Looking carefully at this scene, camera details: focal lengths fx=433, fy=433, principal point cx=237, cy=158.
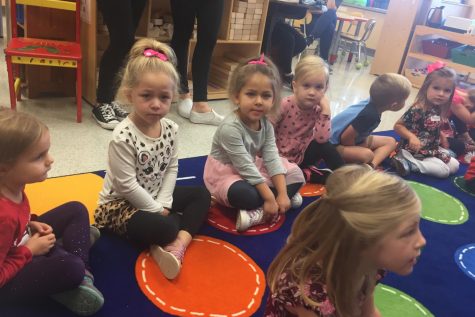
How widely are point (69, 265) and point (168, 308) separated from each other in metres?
0.28

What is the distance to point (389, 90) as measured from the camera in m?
1.96

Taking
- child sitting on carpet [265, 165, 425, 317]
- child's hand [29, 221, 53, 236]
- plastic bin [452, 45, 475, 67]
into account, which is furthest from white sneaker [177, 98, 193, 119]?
plastic bin [452, 45, 475, 67]

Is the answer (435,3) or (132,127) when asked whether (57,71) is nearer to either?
(132,127)

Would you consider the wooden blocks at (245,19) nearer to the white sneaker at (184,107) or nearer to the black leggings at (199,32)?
the black leggings at (199,32)

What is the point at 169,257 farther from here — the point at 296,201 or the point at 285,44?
the point at 285,44

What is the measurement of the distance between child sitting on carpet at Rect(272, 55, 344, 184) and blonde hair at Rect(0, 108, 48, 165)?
1.09 metres

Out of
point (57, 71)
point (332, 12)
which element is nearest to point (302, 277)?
point (57, 71)

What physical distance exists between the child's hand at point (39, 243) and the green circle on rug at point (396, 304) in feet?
2.95

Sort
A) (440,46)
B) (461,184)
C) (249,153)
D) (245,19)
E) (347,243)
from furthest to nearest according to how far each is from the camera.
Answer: (440,46)
(245,19)
(461,184)
(249,153)
(347,243)

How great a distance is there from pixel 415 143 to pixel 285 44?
147cm

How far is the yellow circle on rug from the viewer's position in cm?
145

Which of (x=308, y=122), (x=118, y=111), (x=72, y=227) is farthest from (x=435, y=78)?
(x=72, y=227)

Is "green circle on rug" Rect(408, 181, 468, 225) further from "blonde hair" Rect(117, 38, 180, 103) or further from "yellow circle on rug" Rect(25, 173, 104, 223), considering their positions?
"yellow circle on rug" Rect(25, 173, 104, 223)

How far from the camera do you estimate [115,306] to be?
1.09 m
